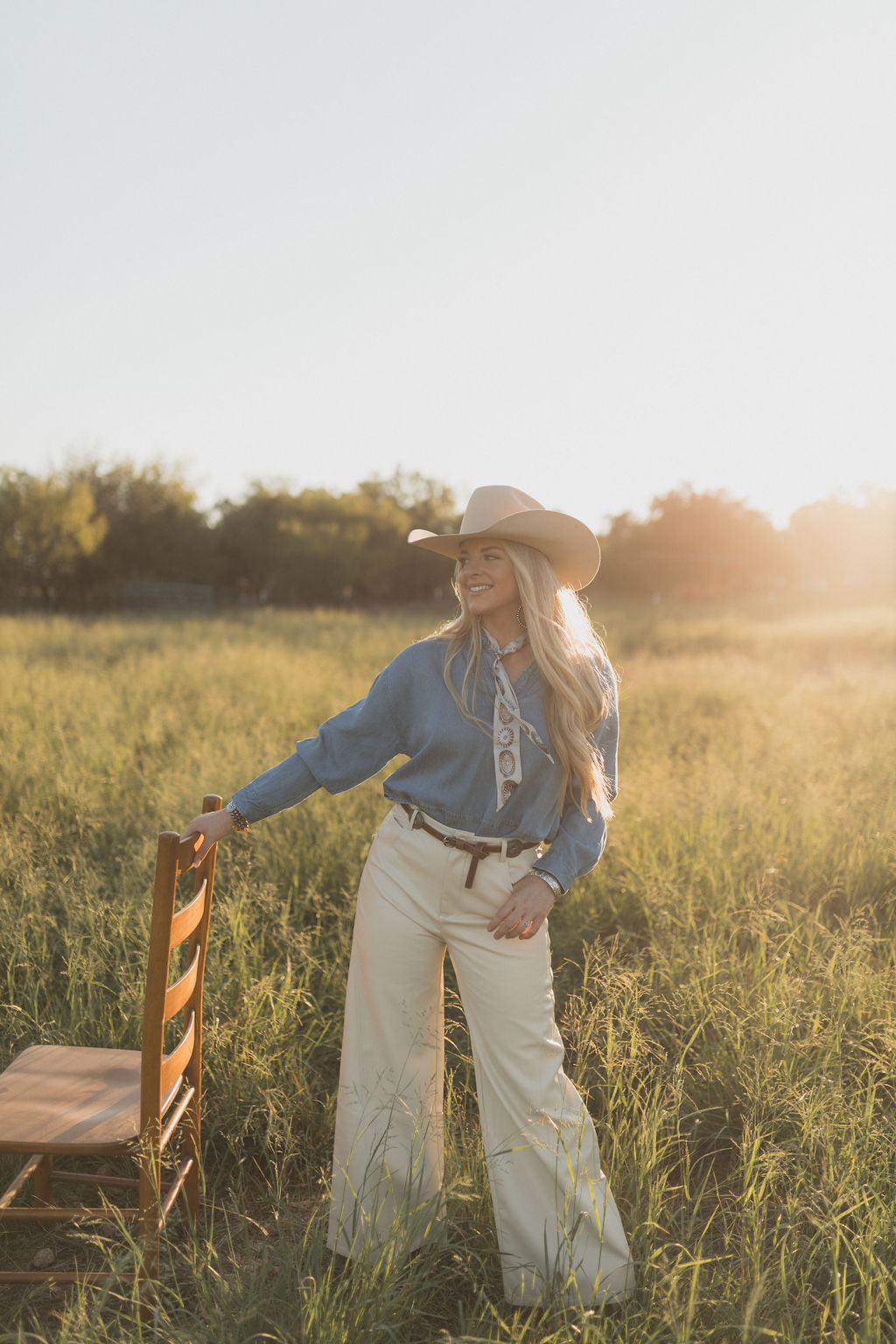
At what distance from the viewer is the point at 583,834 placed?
7.16 feet

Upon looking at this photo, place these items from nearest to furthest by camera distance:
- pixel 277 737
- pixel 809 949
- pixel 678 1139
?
pixel 678 1139 → pixel 809 949 → pixel 277 737

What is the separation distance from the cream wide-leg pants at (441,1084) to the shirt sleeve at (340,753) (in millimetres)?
179

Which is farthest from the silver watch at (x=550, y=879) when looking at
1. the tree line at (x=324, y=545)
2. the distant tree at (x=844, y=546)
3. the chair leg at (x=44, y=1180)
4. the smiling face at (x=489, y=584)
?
the distant tree at (x=844, y=546)

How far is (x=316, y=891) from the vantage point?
4047mm

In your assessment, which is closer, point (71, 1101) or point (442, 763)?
point (71, 1101)

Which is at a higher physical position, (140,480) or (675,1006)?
(140,480)

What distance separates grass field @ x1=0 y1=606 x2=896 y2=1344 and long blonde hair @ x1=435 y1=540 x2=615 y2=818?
0.83 m

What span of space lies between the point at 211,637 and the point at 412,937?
14.1 metres

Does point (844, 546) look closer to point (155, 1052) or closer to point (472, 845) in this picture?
point (472, 845)

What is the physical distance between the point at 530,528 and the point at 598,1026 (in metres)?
→ 1.73

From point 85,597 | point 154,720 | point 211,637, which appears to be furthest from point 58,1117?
point 85,597

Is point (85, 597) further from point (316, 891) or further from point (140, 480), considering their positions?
point (316, 891)

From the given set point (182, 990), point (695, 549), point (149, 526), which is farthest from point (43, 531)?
point (695, 549)

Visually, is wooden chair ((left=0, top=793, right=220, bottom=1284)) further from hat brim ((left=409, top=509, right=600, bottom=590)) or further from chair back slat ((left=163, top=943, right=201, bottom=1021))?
hat brim ((left=409, top=509, right=600, bottom=590))
